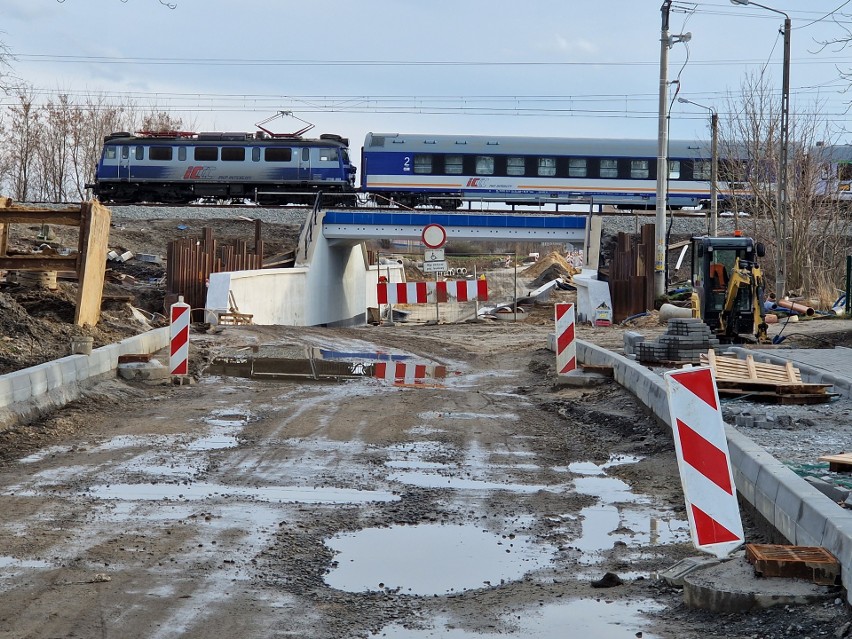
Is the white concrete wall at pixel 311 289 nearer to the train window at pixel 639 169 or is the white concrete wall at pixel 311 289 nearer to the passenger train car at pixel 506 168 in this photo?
the passenger train car at pixel 506 168

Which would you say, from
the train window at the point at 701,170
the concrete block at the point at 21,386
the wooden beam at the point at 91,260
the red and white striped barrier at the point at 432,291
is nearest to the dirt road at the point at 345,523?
the concrete block at the point at 21,386

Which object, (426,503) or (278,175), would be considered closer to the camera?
(426,503)

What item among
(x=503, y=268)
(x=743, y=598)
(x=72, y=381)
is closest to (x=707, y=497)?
(x=743, y=598)

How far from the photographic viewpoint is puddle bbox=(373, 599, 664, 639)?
4.91 metres

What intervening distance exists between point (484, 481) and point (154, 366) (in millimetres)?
7347

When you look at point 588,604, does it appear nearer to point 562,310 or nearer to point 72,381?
point 72,381

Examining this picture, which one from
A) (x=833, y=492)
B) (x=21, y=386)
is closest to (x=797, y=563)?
(x=833, y=492)

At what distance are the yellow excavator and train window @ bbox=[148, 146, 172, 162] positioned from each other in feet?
92.8

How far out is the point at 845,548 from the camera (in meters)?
4.99

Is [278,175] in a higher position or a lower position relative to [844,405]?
higher

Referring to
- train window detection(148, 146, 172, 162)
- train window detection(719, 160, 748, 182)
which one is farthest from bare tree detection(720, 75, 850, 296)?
train window detection(148, 146, 172, 162)

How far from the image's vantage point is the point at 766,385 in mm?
11648

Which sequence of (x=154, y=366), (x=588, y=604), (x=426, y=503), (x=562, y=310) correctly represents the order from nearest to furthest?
(x=588, y=604) < (x=426, y=503) < (x=154, y=366) < (x=562, y=310)

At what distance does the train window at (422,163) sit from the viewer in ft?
147
